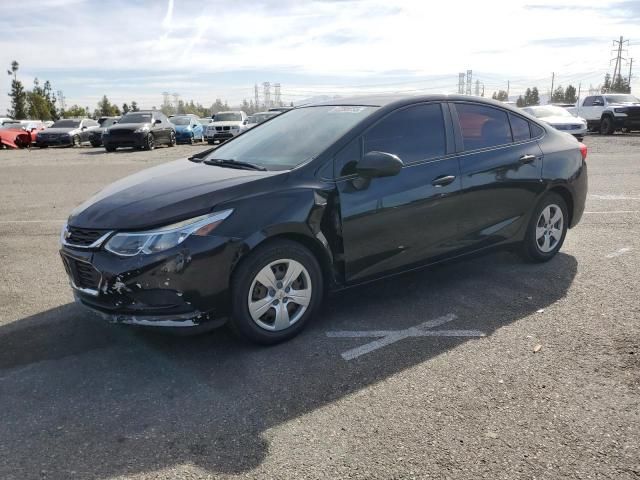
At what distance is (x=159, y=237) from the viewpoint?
11.5 feet

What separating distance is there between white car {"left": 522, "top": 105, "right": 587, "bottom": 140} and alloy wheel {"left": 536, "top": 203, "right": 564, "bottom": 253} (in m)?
16.8

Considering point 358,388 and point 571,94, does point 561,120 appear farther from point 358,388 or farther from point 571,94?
point 571,94

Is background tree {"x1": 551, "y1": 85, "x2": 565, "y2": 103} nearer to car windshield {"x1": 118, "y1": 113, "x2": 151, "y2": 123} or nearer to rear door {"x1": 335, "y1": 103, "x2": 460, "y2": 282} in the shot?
car windshield {"x1": 118, "y1": 113, "x2": 151, "y2": 123}

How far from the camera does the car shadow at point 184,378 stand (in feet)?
9.11

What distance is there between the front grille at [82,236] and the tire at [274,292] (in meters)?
0.92

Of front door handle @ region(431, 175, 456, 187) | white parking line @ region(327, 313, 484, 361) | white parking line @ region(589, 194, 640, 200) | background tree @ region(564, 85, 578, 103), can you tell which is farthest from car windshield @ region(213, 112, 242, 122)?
background tree @ region(564, 85, 578, 103)

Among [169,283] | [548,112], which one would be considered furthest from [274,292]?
[548,112]

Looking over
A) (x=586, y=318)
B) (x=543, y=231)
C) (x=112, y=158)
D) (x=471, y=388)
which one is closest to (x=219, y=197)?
(x=471, y=388)

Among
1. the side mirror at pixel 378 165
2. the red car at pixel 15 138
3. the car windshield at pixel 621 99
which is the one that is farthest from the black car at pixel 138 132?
the car windshield at pixel 621 99

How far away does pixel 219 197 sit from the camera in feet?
12.1

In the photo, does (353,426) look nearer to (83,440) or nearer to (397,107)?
(83,440)

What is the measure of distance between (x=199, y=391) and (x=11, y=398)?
3.53ft

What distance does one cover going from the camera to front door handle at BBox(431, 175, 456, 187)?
4.55 m

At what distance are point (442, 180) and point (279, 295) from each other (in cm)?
168
